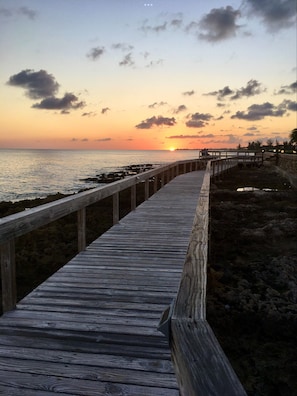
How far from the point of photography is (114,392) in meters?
2.15

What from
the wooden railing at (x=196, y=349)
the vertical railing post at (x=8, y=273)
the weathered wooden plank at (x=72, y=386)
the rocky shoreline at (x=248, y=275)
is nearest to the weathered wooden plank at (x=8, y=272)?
the vertical railing post at (x=8, y=273)

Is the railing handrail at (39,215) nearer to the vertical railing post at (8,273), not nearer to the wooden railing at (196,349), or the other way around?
the vertical railing post at (8,273)

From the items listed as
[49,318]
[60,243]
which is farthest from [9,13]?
[49,318]

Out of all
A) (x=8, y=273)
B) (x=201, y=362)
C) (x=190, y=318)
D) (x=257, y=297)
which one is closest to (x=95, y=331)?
(x=8, y=273)

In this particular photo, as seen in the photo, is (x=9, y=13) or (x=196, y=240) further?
(x=9, y=13)

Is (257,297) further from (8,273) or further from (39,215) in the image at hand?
(8,273)

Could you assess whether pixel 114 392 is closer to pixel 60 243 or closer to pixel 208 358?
pixel 208 358

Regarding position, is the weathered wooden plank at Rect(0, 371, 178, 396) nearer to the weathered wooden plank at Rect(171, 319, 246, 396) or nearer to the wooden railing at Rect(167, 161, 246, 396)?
the wooden railing at Rect(167, 161, 246, 396)

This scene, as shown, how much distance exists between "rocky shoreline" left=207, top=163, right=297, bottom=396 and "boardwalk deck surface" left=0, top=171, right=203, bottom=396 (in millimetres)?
1570

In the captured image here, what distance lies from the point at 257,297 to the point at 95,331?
4224 millimetres

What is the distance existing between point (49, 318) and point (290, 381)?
311 centimetres

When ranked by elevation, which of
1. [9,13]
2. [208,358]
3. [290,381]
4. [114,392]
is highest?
[9,13]

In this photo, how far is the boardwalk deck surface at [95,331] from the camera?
7.36 ft

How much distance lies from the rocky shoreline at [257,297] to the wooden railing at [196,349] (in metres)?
2.56
